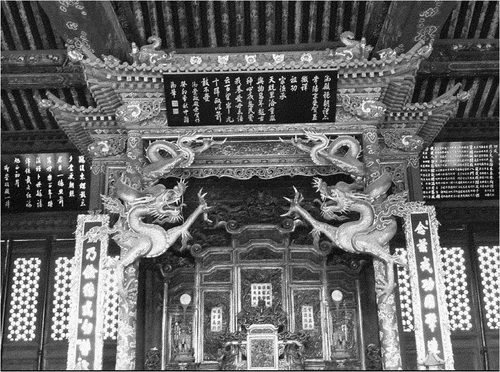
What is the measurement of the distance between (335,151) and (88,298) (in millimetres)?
2687

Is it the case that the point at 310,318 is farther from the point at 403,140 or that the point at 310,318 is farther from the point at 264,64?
the point at 264,64

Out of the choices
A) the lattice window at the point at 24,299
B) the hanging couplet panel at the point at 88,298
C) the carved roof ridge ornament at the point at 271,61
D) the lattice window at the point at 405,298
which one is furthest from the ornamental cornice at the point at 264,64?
the lattice window at the point at 24,299

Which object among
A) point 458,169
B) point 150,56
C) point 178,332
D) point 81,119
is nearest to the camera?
point 150,56

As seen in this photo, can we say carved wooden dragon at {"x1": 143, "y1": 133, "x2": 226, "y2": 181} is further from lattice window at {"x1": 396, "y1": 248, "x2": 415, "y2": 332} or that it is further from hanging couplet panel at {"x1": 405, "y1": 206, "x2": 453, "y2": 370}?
lattice window at {"x1": 396, "y1": 248, "x2": 415, "y2": 332}

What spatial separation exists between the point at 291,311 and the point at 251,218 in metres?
1.08

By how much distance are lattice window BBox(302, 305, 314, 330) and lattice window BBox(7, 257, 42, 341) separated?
121 inches

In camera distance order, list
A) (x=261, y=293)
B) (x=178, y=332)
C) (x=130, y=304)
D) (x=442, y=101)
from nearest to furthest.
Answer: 1. (x=130, y=304)
2. (x=442, y=101)
3. (x=178, y=332)
4. (x=261, y=293)

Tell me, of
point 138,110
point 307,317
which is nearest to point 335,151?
point 307,317

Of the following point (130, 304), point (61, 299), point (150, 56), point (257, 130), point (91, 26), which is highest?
point (91, 26)

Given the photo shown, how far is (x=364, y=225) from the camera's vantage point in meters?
6.51

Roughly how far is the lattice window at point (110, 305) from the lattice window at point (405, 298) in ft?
9.94

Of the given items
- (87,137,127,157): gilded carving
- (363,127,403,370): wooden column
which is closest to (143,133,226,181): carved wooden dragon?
(87,137,127,157): gilded carving

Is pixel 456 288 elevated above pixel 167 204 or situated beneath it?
situated beneath

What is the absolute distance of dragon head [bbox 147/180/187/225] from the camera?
6637mm
